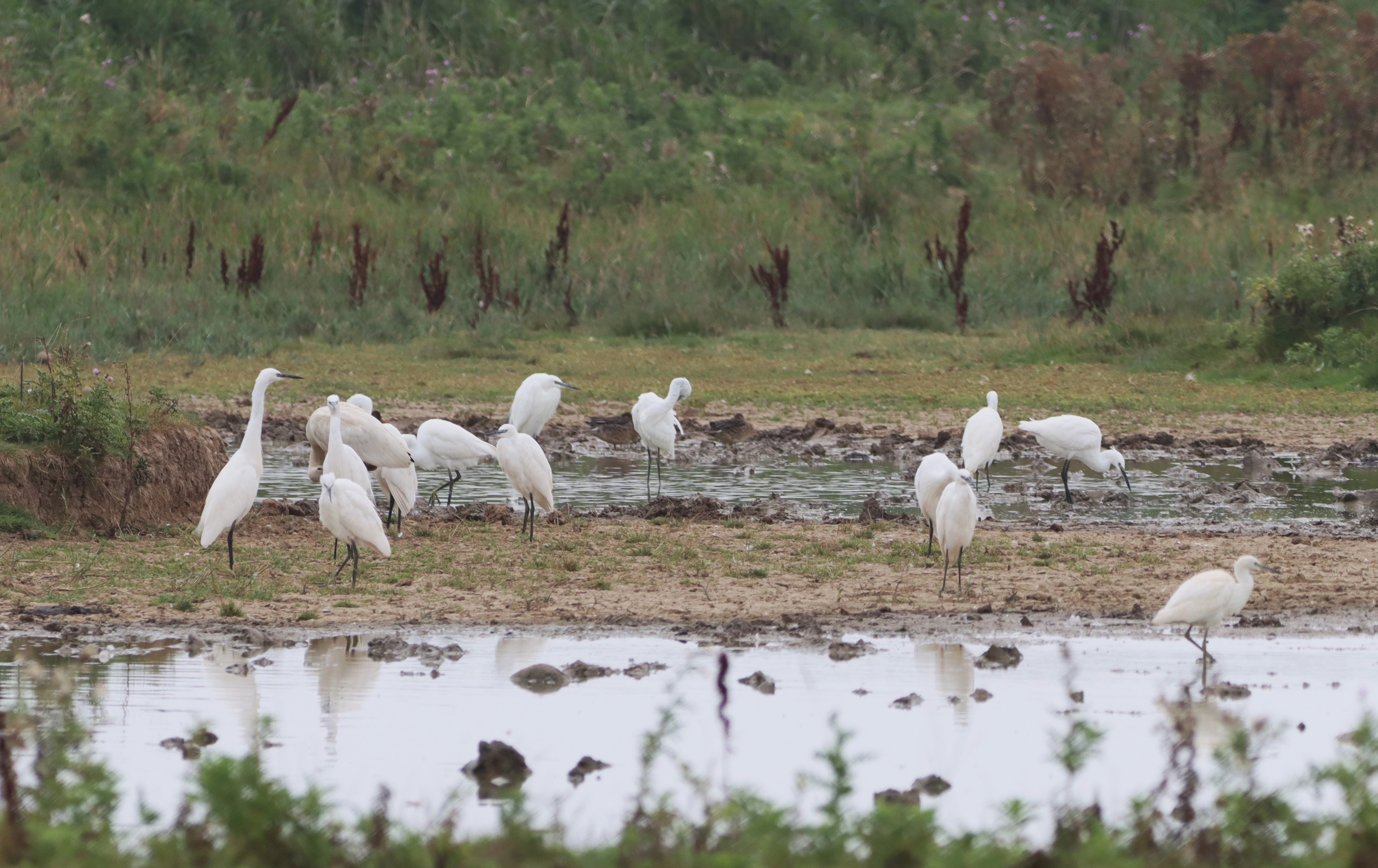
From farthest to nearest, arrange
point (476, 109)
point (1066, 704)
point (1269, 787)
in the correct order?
1. point (476, 109)
2. point (1066, 704)
3. point (1269, 787)

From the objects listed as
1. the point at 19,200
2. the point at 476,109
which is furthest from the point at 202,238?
the point at 476,109

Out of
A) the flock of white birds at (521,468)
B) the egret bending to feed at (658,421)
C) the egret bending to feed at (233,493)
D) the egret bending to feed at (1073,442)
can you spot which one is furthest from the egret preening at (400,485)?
the egret bending to feed at (1073,442)

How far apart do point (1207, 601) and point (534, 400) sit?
7308mm

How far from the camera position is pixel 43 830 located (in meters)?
4.00

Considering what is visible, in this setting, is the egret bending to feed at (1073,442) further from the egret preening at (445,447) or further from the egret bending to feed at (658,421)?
the egret preening at (445,447)

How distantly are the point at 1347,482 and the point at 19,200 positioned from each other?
18883mm

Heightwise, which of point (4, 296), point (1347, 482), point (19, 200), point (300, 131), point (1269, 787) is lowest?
point (1269, 787)

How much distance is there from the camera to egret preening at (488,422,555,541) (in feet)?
34.4

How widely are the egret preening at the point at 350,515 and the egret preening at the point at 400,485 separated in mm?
1814

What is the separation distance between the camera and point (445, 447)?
11.9 m

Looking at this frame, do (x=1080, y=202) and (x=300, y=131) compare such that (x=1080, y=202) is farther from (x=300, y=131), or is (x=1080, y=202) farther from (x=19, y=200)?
(x=19, y=200)

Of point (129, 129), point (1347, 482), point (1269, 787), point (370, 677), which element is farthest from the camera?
point (129, 129)

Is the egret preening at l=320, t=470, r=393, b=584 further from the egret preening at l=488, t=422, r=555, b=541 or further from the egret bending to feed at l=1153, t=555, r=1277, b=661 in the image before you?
the egret bending to feed at l=1153, t=555, r=1277, b=661

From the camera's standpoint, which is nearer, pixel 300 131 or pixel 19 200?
pixel 19 200
